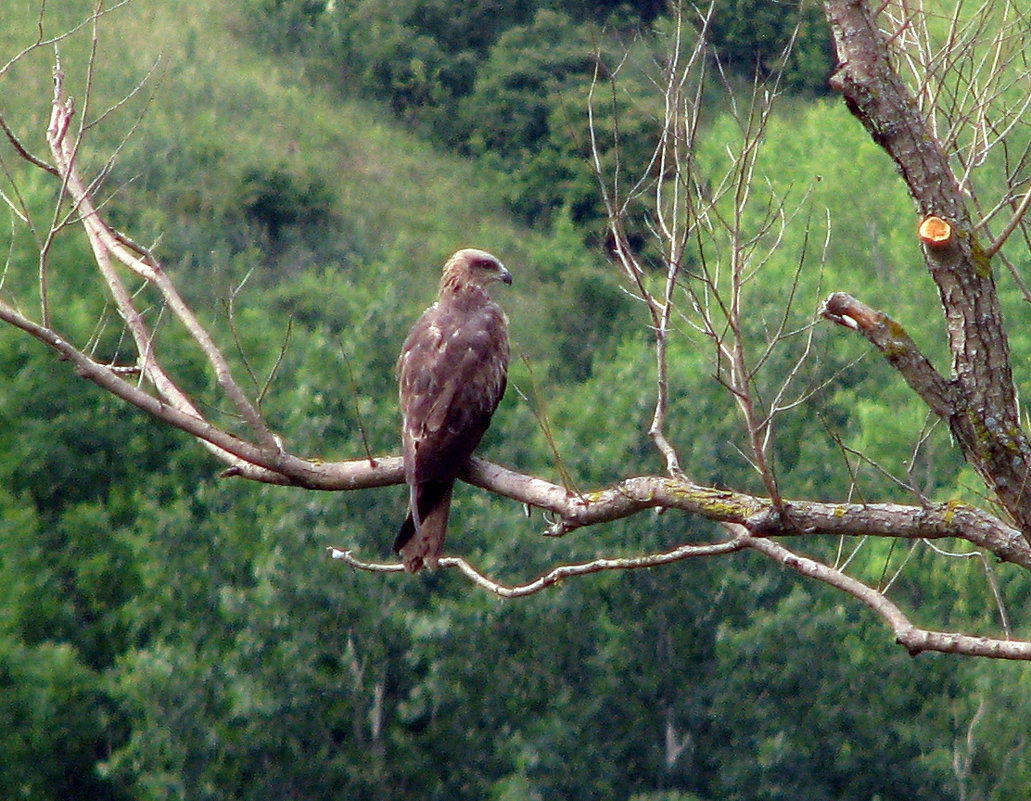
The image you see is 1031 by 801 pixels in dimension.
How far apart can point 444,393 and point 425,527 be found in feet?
2.59

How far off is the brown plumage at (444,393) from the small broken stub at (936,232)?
192cm

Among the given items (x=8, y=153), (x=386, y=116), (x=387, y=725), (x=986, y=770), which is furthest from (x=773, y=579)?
(x=386, y=116)

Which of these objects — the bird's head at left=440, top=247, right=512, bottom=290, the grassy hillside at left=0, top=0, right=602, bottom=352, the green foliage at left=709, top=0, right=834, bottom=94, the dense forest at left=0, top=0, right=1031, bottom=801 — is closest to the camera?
the bird's head at left=440, top=247, right=512, bottom=290

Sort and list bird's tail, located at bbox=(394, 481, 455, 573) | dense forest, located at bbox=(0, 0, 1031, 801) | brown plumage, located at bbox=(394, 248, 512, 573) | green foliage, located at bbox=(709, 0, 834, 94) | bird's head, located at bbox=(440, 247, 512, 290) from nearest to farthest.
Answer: bird's tail, located at bbox=(394, 481, 455, 573), brown plumage, located at bbox=(394, 248, 512, 573), bird's head, located at bbox=(440, 247, 512, 290), green foliage, located at bbox=(709, 0, 834, 94), dense forest, located at bbox=(0, 0, 1031, 801)

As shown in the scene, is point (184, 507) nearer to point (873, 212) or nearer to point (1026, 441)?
point (873, 212)

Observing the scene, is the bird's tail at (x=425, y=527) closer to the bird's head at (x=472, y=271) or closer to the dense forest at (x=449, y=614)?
the bird's head at (x=472, y=271)

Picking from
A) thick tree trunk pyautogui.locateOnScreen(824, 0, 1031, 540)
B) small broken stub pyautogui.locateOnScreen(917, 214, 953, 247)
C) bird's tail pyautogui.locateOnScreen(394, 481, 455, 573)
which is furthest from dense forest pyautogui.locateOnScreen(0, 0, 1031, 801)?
small broken stub pyautogui.locateOnScreen(917, 214, 953, 247)

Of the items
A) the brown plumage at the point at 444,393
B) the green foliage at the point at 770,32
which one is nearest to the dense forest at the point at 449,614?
the green foliage at the point at 770,32

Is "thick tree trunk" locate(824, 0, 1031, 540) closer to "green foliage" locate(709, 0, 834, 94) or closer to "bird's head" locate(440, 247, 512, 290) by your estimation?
"bird's head" locate(440, 247, 512, 290)

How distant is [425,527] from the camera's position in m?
5.27

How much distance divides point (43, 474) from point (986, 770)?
1541 cm

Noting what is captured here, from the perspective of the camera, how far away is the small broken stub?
3938 millimetres

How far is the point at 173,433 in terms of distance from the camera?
79.8ft

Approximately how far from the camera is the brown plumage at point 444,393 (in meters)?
5.23
